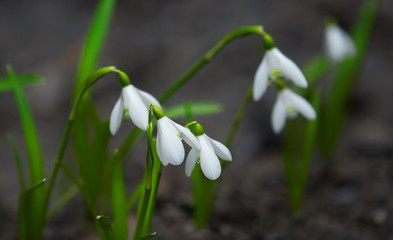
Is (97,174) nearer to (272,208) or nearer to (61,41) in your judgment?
(272,208)

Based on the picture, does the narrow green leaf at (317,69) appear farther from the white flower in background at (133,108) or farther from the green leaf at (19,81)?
the green leaf at (19,81)

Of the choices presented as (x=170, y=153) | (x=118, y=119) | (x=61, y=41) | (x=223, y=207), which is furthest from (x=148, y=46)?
(x=170, y=153)

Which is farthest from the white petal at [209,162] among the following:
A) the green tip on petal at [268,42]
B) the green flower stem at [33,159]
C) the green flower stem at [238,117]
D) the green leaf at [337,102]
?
the green leaf at [337,102]

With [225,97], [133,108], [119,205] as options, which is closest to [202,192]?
[119,205]

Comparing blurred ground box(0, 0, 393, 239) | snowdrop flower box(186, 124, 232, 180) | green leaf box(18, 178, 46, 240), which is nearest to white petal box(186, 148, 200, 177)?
snowdrop flower box(186, 124, 232, 180)

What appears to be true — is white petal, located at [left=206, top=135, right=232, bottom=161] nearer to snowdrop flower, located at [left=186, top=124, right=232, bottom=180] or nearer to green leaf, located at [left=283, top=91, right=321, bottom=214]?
snowdrop flower, located at [left=186, top=124, right=232, bottom=180]

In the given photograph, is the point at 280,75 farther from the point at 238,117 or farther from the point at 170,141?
the point at 170,141

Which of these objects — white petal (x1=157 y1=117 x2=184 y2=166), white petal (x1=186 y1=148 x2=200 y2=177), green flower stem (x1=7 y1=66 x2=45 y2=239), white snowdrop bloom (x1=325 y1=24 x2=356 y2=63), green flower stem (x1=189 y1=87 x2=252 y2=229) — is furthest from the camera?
white snowdrop bloom (x1=325 y1=24 x2=356 y2=63)
